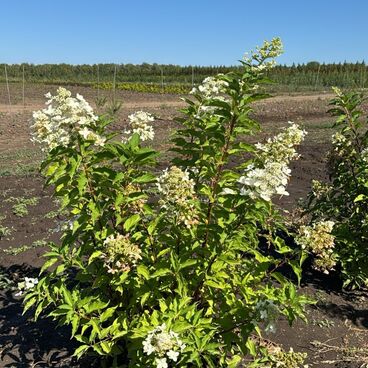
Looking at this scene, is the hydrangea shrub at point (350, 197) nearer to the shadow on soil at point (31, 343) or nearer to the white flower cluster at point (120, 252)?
the white flower cluster at point (120, 252)

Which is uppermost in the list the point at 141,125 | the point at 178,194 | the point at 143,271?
the point at 141,125

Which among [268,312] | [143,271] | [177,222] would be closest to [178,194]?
[177,222]

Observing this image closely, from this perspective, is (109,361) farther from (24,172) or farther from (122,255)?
(24,172)

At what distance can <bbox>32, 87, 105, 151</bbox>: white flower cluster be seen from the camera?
8.39 ft

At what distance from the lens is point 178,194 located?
2486 millimetres

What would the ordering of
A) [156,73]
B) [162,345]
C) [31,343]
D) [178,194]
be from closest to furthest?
[162,345]
[178,194]
[31,343]
[156,73]

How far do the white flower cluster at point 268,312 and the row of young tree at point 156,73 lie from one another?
150ft

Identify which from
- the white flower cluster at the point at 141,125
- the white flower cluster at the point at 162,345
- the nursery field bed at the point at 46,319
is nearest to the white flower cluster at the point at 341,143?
the nursery field bed at the point at 46,319

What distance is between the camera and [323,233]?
111 inches

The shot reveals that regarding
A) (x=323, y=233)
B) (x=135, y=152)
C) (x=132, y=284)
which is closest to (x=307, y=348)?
(x=323, y=233)

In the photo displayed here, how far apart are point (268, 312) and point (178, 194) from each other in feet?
2.82

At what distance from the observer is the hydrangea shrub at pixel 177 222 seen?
101 inches

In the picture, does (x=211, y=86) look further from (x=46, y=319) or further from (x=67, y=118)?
(x=46, y=319)

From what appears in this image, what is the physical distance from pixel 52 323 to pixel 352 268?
3005 mm
